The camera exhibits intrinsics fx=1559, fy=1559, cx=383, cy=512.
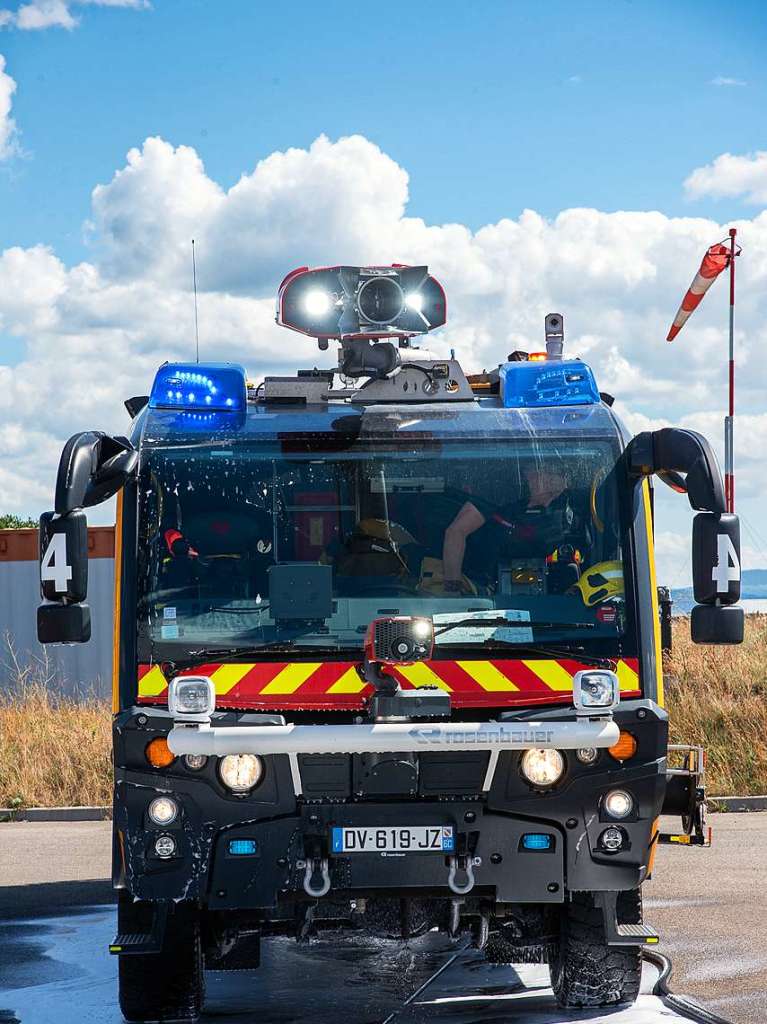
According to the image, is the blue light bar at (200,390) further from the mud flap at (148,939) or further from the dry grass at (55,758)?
the dry grass at (55,758)

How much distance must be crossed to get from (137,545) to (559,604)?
5.83 ft

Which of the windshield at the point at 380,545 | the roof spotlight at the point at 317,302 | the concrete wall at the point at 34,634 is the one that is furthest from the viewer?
the concrete wall at the point at 34,634

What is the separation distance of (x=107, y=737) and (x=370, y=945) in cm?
739

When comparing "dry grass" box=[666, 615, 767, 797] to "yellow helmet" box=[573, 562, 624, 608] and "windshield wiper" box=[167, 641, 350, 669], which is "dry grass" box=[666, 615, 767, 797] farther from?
"windshield wiper" box=[167, 641, 350, 669]

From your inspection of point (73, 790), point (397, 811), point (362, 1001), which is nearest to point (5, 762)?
point (73, 790)

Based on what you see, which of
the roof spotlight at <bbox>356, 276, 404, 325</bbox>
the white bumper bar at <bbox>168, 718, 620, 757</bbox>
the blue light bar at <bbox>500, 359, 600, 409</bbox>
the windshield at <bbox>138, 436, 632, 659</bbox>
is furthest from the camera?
the roof spotlight at <bbox>356, 276, 404, 325</bbox>

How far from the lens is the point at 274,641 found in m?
6.36

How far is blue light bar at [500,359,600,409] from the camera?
7.03 meters

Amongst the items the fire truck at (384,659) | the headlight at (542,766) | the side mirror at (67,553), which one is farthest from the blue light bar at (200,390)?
the headlight at (542,766)

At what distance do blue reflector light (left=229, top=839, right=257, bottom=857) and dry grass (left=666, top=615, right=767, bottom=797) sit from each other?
8.80m

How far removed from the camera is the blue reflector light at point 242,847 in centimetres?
613

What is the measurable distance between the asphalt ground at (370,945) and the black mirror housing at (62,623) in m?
1.75

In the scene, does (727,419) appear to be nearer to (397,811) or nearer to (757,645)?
(757,645)

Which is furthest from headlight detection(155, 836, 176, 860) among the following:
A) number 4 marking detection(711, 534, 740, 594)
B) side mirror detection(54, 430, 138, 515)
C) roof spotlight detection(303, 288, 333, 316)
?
roof spotlight detection(303, 288, 333, 316)
